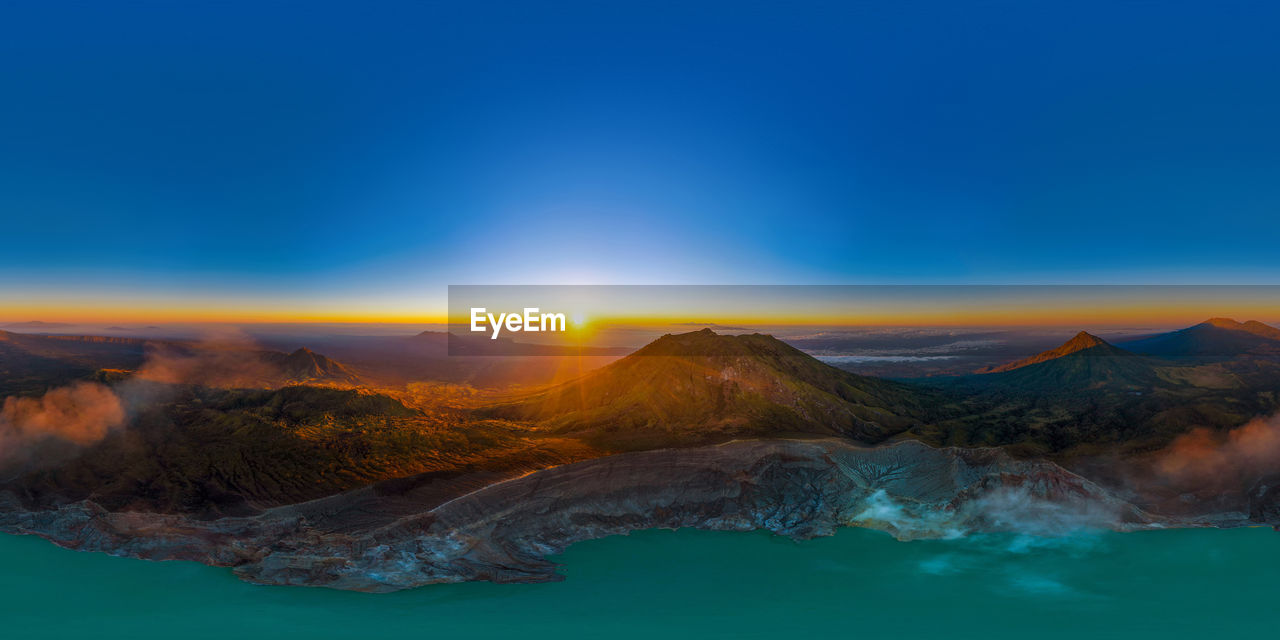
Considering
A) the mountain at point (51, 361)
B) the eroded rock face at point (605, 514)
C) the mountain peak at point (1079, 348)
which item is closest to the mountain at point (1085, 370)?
the mountain peak at point (1079, 348)

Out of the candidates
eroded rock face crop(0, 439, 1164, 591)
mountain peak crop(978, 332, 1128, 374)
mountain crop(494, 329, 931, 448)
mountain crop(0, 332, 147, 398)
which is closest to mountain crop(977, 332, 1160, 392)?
mountain peak crop(978, 332, 1128, 374)

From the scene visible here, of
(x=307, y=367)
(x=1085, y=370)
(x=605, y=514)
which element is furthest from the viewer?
(x=307, y=367)

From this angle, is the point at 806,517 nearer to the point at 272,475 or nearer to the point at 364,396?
the point at 272,475


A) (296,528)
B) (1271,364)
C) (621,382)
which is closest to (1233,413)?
(1271,364)

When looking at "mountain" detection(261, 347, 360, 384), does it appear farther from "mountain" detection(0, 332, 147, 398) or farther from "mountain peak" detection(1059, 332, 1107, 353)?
"mountain peak" detection(1059, 332, 1107, 353)

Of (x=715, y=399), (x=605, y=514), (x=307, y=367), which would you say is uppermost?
(x=715, y=399)

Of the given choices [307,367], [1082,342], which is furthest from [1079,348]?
[307,367]

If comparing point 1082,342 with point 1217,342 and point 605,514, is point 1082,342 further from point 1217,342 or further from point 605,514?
point 605,514
